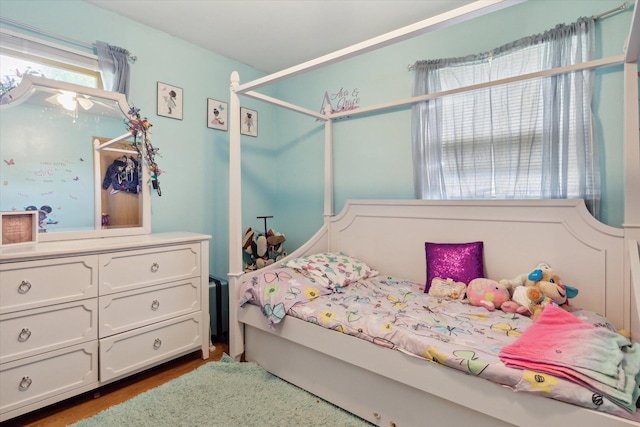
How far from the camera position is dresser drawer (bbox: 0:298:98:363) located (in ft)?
4.90

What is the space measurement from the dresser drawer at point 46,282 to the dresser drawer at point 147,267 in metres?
0.06

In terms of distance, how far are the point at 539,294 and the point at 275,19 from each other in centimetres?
240

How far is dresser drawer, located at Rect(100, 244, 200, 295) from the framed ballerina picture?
109 cm

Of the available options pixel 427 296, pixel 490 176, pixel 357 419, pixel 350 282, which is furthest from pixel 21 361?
pixel 490 176

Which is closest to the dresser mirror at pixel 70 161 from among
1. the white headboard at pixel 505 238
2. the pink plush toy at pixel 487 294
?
the white headboard at pixel 505 238

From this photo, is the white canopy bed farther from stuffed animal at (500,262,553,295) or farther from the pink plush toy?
the pink plush toy

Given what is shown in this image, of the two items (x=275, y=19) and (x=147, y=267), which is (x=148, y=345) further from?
(x=275, y=19)

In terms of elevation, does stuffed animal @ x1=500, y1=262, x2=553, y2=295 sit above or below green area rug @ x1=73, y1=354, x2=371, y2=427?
above

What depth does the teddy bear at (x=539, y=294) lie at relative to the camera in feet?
5.47

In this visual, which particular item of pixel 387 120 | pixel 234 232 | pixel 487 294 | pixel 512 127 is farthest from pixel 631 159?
pixel 234 232

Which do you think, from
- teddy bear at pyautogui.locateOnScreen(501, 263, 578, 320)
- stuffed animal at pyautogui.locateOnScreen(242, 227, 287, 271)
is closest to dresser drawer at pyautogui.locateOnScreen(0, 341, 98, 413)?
stuffed animal at pyautogui.locateOnScreen(242, 227, 287, 271)

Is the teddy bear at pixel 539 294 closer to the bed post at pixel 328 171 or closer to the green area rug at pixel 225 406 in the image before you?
the green area rug at pixel 225 406

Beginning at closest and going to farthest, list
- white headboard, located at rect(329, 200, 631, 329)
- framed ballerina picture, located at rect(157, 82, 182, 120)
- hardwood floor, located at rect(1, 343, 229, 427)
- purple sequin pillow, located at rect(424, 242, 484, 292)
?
hardwood floor, located at rect(1, 343, 229, 427)
white headboard, located at rect(329, 200, 631, 329)
purple sequin pillow, located at rect(424, 242, 484, 292)
framed ballerina picture, located at rect(157, 82, 182, 120)

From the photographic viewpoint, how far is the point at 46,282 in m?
1.59
